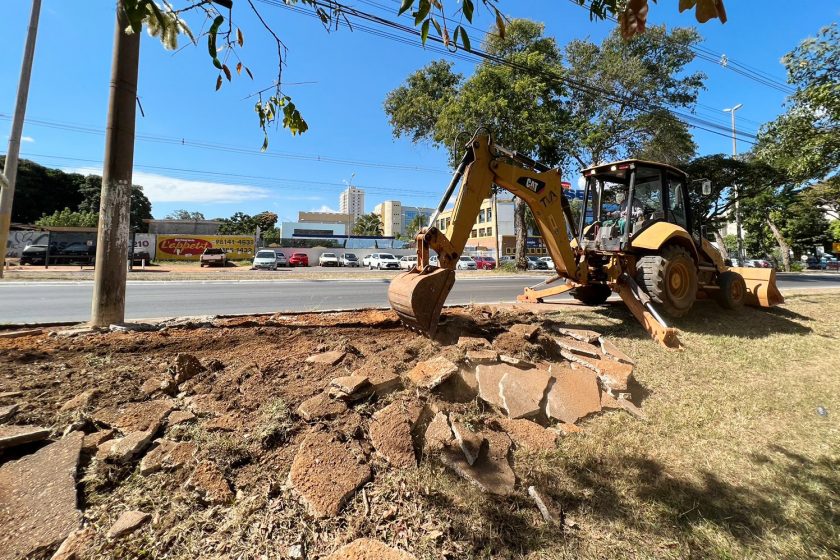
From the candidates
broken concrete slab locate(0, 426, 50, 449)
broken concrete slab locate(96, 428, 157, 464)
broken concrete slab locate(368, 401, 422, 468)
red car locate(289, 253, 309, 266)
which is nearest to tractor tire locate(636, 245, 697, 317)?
broken concrete slab locate(368, 401, 422, 468)

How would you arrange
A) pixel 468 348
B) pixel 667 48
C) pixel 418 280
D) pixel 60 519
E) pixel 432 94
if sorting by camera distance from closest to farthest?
pixel 60 519 → pixel 468 348 → pixel 418 280 → pixel 667 48 → pixel 432 94

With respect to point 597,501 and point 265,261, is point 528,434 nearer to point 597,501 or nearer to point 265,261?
point 597,501

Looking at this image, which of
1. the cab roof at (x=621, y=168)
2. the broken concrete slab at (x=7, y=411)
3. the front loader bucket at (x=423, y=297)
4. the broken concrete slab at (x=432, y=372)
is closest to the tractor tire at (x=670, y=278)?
the cab roof at (x=621, y=168)

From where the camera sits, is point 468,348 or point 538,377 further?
point 468,348

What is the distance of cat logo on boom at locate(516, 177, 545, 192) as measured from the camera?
5498 mm

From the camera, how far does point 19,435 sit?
2.22 m

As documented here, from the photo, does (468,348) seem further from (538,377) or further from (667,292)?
(667,292)

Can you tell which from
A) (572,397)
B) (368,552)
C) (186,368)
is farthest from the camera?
(572,397)

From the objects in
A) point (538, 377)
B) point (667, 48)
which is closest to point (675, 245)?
point (538, 377)

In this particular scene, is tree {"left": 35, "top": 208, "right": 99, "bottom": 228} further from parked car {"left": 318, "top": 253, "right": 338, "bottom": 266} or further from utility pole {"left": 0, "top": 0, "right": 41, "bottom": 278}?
utility pole {"left": 0, "top": 0, "right": 41, "bottom": 278}

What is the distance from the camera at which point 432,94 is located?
2389 centimetres

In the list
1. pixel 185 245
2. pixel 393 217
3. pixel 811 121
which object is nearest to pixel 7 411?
pixel 811 121

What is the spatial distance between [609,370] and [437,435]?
2.24 m

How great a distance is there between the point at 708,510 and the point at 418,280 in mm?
2971
